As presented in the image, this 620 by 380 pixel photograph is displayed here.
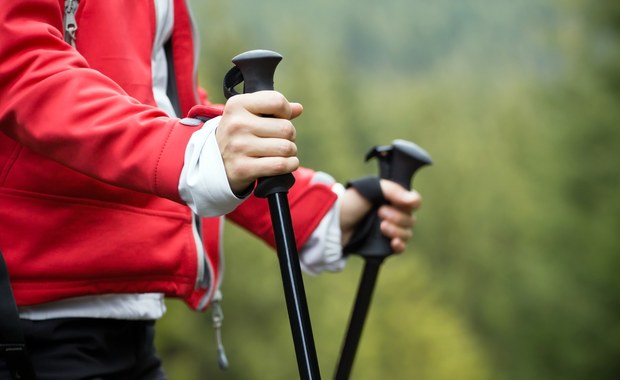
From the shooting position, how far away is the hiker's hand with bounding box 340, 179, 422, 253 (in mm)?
1487

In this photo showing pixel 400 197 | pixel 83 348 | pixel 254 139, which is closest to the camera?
pixel 254 139

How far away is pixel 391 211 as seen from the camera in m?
1.49

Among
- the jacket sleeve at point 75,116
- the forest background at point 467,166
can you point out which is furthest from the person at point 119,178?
the forest background at point 467,166

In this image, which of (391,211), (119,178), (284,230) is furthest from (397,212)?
(119,178)

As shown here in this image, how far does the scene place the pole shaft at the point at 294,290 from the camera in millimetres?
1025

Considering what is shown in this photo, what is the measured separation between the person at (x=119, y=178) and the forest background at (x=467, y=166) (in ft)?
21.1

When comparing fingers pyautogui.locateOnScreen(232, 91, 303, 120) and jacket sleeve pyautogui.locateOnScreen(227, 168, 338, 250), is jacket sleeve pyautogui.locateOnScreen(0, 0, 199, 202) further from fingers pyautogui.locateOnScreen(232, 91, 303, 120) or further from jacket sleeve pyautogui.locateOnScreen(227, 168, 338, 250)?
jacket sleeve pyautogui.locateOnScreen(227, 168, 338, 250)

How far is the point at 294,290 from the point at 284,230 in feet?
0.22

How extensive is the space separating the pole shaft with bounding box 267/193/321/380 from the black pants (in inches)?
11.8

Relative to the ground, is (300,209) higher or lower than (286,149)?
lower

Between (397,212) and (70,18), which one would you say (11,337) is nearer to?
(70,18)

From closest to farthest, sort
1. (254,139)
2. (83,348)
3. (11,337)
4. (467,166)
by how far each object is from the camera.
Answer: (254,139) → (11,337) → (83,348) → (467,166)

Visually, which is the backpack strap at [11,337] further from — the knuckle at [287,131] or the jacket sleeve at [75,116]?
the knuckle at [287,131]

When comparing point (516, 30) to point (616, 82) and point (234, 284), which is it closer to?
point (616, 82)
